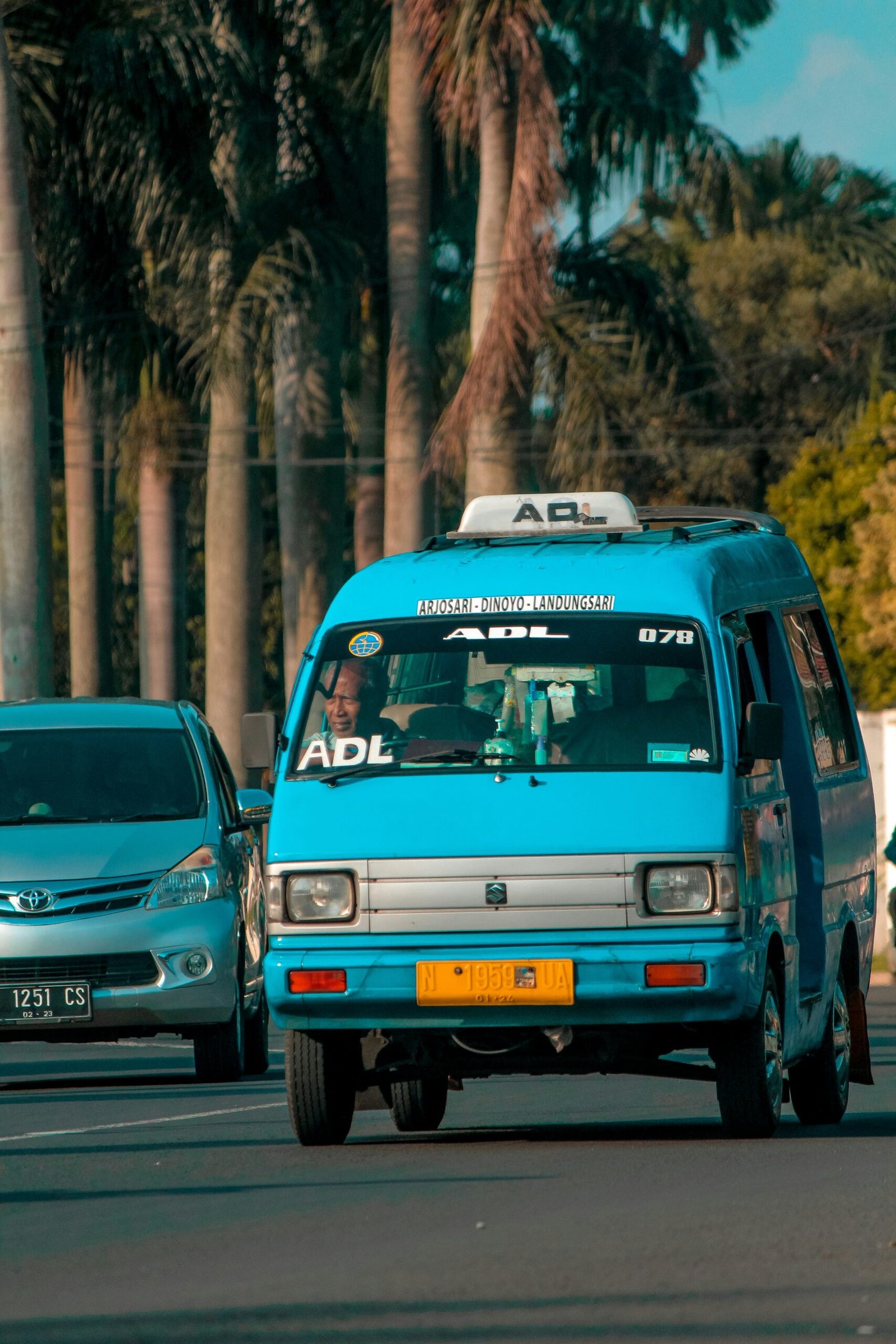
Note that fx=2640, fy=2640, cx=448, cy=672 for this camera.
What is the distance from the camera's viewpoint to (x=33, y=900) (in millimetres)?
12828

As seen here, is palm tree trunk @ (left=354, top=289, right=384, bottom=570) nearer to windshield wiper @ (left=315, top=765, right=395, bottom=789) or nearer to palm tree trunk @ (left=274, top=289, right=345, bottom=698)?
palm tree trunk @ (left=274, top=289, right=345, bottom=698)

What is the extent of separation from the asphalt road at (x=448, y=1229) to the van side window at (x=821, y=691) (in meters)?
1.65

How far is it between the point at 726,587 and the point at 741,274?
164 ft

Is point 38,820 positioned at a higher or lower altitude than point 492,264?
lower

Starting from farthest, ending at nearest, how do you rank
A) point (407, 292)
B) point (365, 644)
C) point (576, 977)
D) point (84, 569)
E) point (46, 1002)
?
point (84, 569) → point (407, 292) → point (46, 1002) → point (365, 644) → point (576, 977)

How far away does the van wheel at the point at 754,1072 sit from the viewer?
388 inches

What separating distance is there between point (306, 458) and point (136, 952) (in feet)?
84.8

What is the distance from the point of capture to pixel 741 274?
196ft

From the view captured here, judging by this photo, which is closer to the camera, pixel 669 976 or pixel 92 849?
pixel 669 976

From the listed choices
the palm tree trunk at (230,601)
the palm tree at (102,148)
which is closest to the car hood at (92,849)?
the palm tree at (102,148)

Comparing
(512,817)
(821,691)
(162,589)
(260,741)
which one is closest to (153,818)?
(260,741)

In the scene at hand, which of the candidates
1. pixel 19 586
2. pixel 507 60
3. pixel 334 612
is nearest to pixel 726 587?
pixel 334 612

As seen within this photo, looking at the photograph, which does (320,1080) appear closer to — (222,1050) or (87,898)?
(87,898)

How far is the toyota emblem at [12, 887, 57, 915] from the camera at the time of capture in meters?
12.8
